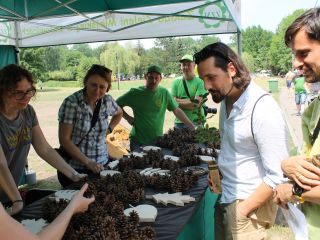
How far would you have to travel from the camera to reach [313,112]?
1.36 meters

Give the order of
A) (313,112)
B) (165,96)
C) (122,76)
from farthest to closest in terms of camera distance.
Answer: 1. (122,76)
2. (165,96)
3. (313,112)

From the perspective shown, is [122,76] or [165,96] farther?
[122,76]

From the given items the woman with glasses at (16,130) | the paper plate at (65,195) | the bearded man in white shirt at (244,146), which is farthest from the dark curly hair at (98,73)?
the bearded man in white shirt at (244,146)

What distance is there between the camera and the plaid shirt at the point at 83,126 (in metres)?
3.02

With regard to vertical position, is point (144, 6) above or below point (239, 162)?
above

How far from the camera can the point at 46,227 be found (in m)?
1.21

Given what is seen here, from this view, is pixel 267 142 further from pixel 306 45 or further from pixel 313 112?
pixel 306 45

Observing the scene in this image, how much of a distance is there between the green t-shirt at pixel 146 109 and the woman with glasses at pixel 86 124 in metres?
1.25

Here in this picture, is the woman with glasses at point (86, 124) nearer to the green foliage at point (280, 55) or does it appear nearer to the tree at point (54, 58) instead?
the green foliage at point (280, 55)

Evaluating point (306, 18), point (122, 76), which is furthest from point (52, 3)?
point (122, 76)

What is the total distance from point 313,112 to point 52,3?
13.9 feet

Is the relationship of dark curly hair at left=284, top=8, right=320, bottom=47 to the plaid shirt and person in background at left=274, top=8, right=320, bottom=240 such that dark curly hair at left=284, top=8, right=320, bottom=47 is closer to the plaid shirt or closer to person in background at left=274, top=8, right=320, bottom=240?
person in background at left=274, top=8, right=320, bottom=240

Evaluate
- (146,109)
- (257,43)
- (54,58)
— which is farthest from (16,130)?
(257,43)

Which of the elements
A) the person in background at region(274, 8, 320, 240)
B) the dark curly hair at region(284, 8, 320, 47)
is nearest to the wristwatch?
the person in background at region(274, 8, 320, 240)
